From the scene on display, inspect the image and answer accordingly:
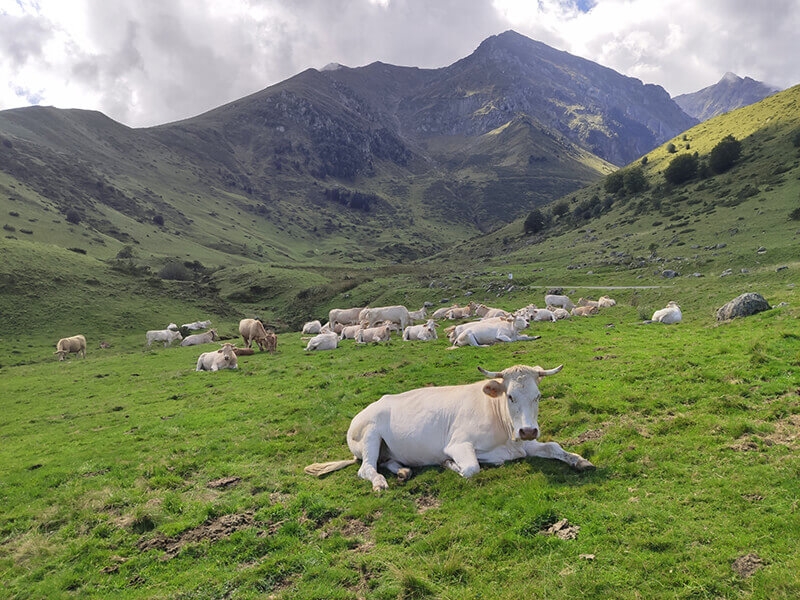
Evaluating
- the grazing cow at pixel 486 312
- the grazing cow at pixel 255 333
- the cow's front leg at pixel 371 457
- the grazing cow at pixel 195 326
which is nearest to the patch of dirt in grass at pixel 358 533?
Result: the cow's front leg at pixel 371 457

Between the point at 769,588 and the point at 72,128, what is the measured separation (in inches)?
9560

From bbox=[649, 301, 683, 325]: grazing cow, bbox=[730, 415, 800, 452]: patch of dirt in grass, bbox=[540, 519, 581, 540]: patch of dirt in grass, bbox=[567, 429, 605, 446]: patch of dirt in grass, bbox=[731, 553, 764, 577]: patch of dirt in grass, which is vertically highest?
bbox=[731, 553, 764, 577]: patch of dirt in grass

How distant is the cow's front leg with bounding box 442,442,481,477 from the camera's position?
7898 millimetres

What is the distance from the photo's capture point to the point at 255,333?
2834cm

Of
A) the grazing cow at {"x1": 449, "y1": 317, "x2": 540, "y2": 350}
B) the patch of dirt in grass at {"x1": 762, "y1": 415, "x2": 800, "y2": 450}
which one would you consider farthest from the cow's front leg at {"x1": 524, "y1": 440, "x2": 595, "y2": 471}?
the grazing cow at {"x1": 449, "y1": 317, "x2": 540, "y2": 350}

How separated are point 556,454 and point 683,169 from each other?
79209 mm

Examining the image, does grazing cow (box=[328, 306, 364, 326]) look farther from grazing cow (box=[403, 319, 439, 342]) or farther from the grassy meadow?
the grassy meadow

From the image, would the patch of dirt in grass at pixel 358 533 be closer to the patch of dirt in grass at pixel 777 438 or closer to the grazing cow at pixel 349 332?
the patch of dirt in grass at pixel 777 438

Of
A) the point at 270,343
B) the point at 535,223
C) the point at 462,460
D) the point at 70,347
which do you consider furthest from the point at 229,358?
the point at 535,223

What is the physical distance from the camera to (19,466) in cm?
1138

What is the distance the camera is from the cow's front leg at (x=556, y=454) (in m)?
7.53

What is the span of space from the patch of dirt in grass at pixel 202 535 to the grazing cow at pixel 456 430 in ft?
6.02

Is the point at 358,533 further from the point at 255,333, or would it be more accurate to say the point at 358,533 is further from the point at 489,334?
the point at 255,333

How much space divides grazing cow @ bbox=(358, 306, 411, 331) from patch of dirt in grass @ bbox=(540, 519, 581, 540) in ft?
77.9
